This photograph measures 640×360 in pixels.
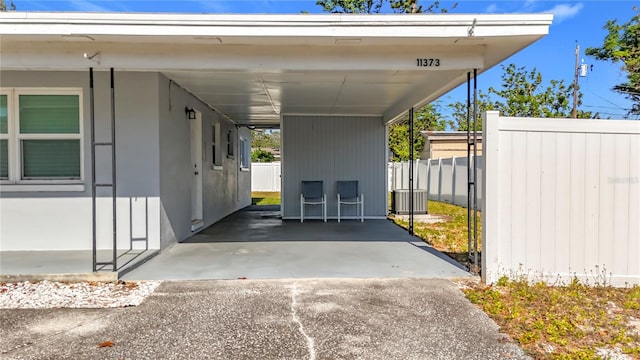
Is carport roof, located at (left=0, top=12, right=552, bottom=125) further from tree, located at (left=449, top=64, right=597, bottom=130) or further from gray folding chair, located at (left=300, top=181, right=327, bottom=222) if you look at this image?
tree, located at (left=449, top=64, right=597, bottom=130)

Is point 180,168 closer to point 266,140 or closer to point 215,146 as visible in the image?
point 215,146

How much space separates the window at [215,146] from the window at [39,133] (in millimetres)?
3371

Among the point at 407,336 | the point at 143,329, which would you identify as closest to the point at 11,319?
the point at 143,329

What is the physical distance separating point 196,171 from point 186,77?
2.20 m

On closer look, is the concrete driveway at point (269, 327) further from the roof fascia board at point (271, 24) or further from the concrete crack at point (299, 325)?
the roof fascia board at point (271, 24)

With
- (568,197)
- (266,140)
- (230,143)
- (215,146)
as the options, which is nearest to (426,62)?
(568,197)

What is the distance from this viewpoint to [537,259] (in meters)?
3.89

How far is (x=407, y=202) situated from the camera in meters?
10.5

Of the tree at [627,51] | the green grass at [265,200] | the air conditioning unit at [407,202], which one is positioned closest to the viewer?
the air conditioning unit at [407,202]

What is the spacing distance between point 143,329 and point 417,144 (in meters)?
22.4

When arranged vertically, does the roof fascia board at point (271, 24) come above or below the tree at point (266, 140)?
below

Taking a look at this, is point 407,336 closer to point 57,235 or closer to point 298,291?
point 298,291

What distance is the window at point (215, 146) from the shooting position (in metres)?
8.43

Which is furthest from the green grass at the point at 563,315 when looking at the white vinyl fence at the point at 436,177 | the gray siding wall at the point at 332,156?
the white vinyl fence at the point at 436,177
